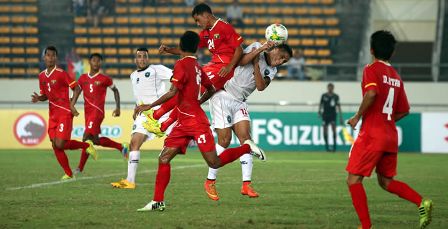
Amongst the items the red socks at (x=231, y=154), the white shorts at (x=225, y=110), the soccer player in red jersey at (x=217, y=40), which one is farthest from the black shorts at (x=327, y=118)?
the red socks at (x=231, y=154)

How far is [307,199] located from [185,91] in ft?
8.20

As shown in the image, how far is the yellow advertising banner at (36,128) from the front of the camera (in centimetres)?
2544

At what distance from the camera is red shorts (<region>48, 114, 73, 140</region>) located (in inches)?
570

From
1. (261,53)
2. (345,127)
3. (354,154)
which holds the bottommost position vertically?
(345,127)

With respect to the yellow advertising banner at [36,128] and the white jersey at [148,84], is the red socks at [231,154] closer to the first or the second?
the white jersey at [148,84]

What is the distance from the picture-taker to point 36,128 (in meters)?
25.8

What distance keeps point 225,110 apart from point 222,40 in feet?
2.80

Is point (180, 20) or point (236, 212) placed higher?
point (180, 20)

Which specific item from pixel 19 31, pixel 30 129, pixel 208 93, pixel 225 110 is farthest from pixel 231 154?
pixel 19 31

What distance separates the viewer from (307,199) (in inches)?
455

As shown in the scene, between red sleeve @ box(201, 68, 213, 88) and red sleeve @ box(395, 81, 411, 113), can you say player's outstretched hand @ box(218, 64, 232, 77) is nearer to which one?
red sleeve @ box(201, 68, 213, 88)

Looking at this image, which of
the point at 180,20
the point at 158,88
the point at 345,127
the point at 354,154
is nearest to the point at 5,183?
the point at 158,88

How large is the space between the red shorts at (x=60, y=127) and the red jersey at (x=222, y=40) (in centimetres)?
369

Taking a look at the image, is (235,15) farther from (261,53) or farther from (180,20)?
(261,53)
